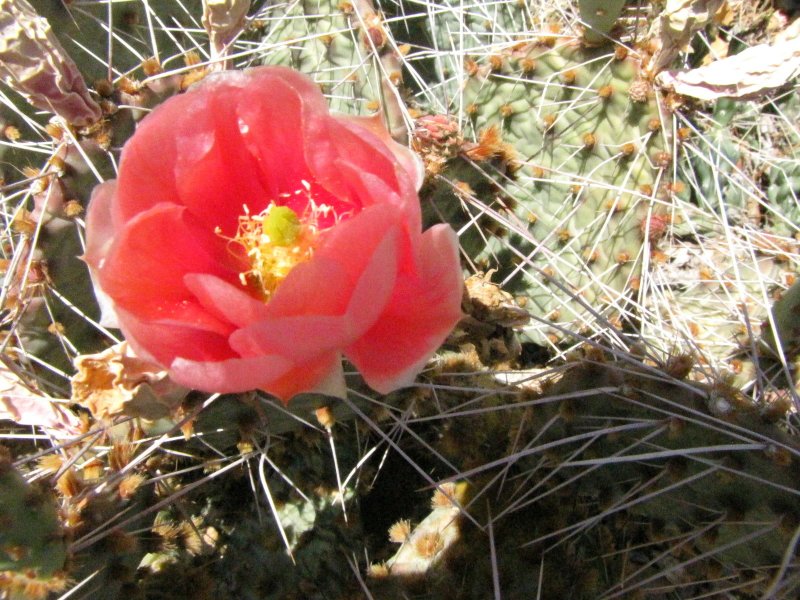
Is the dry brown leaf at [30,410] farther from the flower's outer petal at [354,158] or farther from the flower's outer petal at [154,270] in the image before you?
the flower's outer petal at [354,158]

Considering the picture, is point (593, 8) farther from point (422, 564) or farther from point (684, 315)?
point (422, 564)

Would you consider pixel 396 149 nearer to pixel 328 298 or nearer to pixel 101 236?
pixel 328 298

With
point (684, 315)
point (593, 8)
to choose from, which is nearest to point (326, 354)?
point (593, 8)

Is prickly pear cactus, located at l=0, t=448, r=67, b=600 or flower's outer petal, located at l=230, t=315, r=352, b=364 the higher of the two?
flower's outer petal, located at l=230, t=315, r=352, b=364

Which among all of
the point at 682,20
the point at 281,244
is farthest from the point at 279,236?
the point at 682,20

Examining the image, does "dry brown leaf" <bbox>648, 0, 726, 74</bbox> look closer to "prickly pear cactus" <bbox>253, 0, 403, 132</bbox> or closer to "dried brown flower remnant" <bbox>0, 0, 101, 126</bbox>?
"prickly pear cactus" <bbox>253, 0, 403, 132</bbox>

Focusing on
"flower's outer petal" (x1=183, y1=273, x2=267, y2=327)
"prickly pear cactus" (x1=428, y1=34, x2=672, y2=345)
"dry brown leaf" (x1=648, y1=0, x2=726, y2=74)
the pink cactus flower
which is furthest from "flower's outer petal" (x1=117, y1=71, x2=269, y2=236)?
"dry brown leaf" (x1=648, y1=0, x2=726, y2=74)
